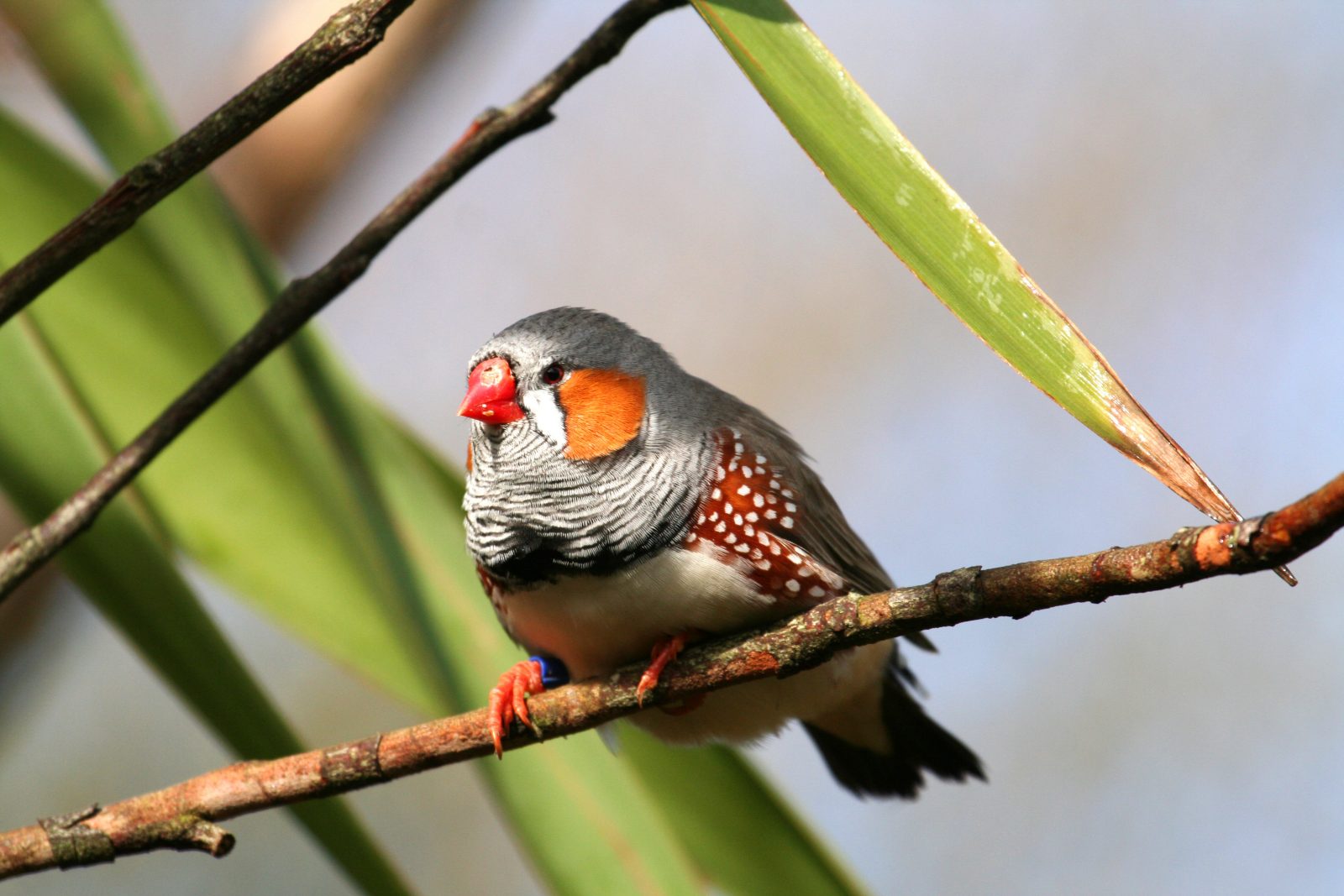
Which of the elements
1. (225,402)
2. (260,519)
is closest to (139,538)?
(260,519)

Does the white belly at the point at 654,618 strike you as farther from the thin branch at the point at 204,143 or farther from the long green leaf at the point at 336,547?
the thin branch at the point at 204,143

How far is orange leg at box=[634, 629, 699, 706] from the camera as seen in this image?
232cm

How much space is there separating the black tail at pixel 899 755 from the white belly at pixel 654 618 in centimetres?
55

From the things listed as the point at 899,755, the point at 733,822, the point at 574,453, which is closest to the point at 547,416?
the point at 574,453

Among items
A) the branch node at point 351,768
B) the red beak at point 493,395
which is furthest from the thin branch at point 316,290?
the branch node at point 351,768

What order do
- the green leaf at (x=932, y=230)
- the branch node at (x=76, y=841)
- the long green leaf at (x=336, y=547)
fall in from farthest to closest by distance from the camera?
the long green leaf at (x=336, y=547) < the branch node at (x=76, y=841) < the green leaf at (x=932, y=230)

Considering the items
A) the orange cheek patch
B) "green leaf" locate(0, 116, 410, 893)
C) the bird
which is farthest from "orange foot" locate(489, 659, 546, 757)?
the orange cheek patch

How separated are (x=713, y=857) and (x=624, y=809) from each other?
27 centimetres

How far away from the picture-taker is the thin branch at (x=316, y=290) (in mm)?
2143

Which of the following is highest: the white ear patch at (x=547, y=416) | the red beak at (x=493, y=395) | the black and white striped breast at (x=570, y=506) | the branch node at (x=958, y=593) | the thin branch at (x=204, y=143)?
the thin branch at (x=204, y=143)

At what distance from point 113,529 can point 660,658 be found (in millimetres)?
1093

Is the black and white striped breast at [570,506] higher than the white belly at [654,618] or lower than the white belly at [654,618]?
higher

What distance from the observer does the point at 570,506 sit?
2572 millimetres

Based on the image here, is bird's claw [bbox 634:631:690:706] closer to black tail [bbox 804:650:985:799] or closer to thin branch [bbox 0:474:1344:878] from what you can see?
thin branch [bbox 0:474:1344:878]
